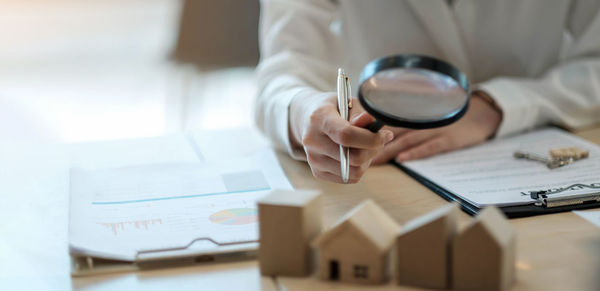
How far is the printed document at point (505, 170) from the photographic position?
43.1 inches

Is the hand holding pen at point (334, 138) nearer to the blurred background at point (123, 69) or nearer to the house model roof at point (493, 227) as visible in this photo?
the house model roof at point (493, 227)

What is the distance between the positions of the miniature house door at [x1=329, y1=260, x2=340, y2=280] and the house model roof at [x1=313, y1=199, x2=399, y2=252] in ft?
0.12

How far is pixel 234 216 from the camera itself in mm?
1044

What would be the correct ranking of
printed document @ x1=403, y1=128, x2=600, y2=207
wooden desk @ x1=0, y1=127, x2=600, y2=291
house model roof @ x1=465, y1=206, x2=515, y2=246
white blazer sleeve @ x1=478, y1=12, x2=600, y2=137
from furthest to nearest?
1. white blazer sleeve @ x1=478, y1=12, x2=600, y2=137
2. printed document @ x1=403, y1=128, x2=600, y2=207
3. wooden desk @ x1=0, y1=127, x2=600, y2=291
4. house model roof @ x1=465, y1=206, x2=515, y2=246

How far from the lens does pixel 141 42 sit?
17.0 ft

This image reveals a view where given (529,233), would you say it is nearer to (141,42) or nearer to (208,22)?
(208,22)

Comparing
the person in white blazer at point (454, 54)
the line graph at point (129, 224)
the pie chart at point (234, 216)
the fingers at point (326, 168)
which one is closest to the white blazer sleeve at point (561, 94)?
the person in white blazer at point (454, 54)

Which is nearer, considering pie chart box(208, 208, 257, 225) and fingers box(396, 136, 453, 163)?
pie chart box(208, 208, 257, 225)

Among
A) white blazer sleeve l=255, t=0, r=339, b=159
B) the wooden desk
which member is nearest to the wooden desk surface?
the wooden desk

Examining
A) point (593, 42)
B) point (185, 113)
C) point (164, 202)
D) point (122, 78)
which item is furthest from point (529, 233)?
point (122, 78)

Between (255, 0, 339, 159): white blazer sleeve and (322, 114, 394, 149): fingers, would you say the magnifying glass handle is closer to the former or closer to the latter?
(322, 114, 394, 149): fingers

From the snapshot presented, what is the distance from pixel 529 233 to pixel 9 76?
13.5 feet

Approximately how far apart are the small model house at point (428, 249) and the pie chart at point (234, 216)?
0.92 ft

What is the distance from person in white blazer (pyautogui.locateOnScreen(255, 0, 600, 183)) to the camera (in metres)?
1.37
